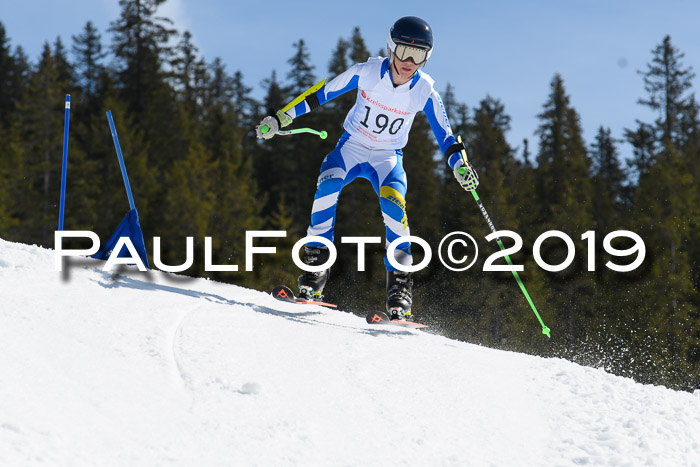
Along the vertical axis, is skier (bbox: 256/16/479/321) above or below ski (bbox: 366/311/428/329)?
above

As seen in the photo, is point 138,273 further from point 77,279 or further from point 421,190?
point 421,190

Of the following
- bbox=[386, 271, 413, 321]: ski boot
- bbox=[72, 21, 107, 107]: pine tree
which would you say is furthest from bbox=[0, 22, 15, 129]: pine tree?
bbox=[386, 271, 413, 321]: ski boot

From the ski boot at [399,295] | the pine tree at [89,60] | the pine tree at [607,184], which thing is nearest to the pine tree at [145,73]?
the pine tree at [89,60]

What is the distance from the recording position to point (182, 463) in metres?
2.88

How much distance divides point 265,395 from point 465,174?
3518mm

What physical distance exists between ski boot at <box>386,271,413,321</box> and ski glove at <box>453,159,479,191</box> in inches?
43.9

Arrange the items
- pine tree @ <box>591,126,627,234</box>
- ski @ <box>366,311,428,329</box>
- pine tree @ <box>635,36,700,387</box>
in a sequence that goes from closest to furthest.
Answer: ski @ <box>366,311,428,329</box> → pine tree @ <box>635,36,700,387</box> → pine tree @ <box>591,126,627,234</box>

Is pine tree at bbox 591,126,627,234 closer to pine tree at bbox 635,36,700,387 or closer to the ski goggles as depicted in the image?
pine tree at bbox 635,36,700,387

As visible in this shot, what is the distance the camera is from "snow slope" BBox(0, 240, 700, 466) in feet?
9.99

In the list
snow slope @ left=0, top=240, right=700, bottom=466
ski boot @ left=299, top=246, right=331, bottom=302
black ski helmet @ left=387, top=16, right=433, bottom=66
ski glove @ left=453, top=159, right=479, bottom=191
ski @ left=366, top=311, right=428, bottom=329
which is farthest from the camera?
ski boot @ left=299, top=246, right=331, bottom=302

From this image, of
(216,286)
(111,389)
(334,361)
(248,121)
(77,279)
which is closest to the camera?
(111,389)

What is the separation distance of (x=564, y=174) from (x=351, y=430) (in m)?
34.7

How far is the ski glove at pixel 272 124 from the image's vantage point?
638cm

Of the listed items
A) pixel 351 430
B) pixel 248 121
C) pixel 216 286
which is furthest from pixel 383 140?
pixel 248 121
